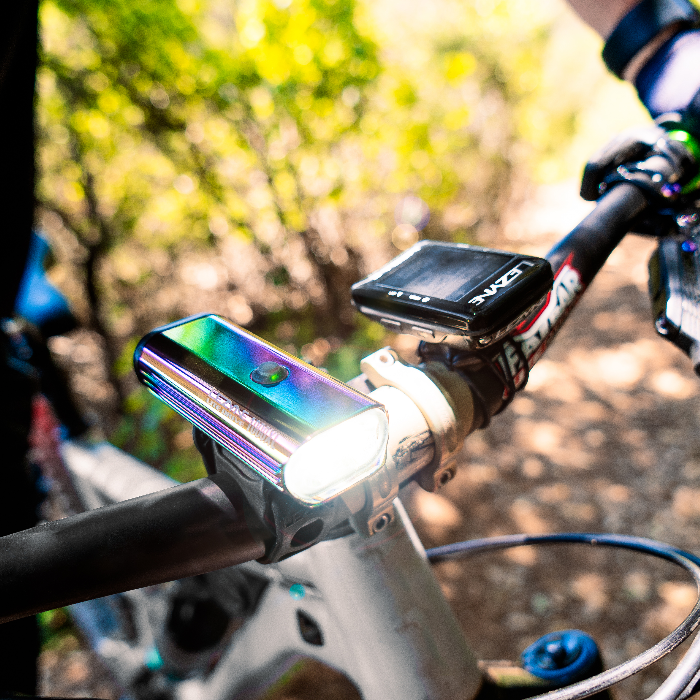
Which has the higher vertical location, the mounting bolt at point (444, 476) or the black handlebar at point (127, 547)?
the black handlebar at point (127, 547)

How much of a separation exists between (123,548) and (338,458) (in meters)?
0.22

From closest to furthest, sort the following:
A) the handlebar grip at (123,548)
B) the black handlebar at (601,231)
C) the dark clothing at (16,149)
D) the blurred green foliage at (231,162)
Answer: the handlebar grip at (123,548) < the black handlebar at (601,231) < the dark clothing at (16,149) < the blurred green foliage at (231,162)

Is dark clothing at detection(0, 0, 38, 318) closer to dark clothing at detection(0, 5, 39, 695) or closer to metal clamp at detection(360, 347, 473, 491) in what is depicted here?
dark clothing at detection(0, 5, 39, 695)

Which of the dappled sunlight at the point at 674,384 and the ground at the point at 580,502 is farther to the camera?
the dappled sunlight at the point at 674,384

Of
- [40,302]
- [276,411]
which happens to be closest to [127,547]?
[276,411]

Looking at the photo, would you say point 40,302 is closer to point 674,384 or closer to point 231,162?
point 231,162

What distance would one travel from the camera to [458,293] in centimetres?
67

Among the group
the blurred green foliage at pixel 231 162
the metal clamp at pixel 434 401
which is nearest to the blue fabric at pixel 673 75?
the metal clamp at pixel 434 401

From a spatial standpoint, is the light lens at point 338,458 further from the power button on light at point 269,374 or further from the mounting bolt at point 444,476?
the mounting bolt at point 444,476

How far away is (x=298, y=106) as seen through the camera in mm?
3207

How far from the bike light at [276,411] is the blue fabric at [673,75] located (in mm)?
930

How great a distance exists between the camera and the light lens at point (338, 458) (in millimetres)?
478

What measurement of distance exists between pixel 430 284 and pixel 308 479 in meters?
0.35

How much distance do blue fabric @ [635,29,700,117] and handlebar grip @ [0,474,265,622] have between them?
108 centimetres
